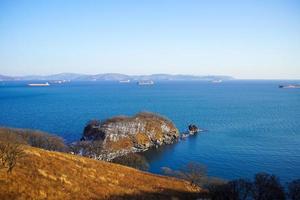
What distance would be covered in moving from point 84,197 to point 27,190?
16.1 ft

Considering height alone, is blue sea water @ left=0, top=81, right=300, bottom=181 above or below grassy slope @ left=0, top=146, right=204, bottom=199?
below

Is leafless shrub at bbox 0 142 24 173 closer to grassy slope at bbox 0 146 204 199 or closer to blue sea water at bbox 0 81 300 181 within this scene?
grassy slope at bbox 0 146 204 199

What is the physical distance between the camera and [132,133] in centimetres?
11369

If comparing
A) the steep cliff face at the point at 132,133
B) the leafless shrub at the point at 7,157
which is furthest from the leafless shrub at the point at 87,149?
the leafless shrub at the point at 7,157

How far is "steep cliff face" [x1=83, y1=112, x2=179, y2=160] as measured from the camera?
104625mm

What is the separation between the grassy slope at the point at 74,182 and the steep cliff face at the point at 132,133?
2238 inches

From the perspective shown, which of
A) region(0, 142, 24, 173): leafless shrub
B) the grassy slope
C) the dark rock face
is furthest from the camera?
the dark rock face

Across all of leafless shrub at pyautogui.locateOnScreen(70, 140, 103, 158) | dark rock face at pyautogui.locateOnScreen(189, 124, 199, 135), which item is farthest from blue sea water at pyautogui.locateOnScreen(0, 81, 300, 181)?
leafless shrub at pyautogui.locateOnScreen(70, 140, 103, 158)

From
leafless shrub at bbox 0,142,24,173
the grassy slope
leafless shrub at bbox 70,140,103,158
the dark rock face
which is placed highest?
leafless shrub at bbox 0,142,24,173

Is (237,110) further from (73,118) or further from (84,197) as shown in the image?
(84,197)

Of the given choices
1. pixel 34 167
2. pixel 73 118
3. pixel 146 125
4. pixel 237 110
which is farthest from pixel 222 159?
pixel 237 110

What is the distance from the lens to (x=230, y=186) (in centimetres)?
4484

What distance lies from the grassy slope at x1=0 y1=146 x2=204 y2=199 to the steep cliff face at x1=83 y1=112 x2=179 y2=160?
186 ft

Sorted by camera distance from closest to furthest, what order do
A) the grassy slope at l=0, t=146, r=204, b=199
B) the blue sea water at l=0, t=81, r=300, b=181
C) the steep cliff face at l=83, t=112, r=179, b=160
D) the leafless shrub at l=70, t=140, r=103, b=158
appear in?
the grassy slope at l=0, t=146, r=204, b=199, the blue sea water at l=0, t=81, r=300, b=181, the leafless shrub at l=70, t=140, r=103, b=158, the steep cliff face at l=83, t=112, r=179, b=160
